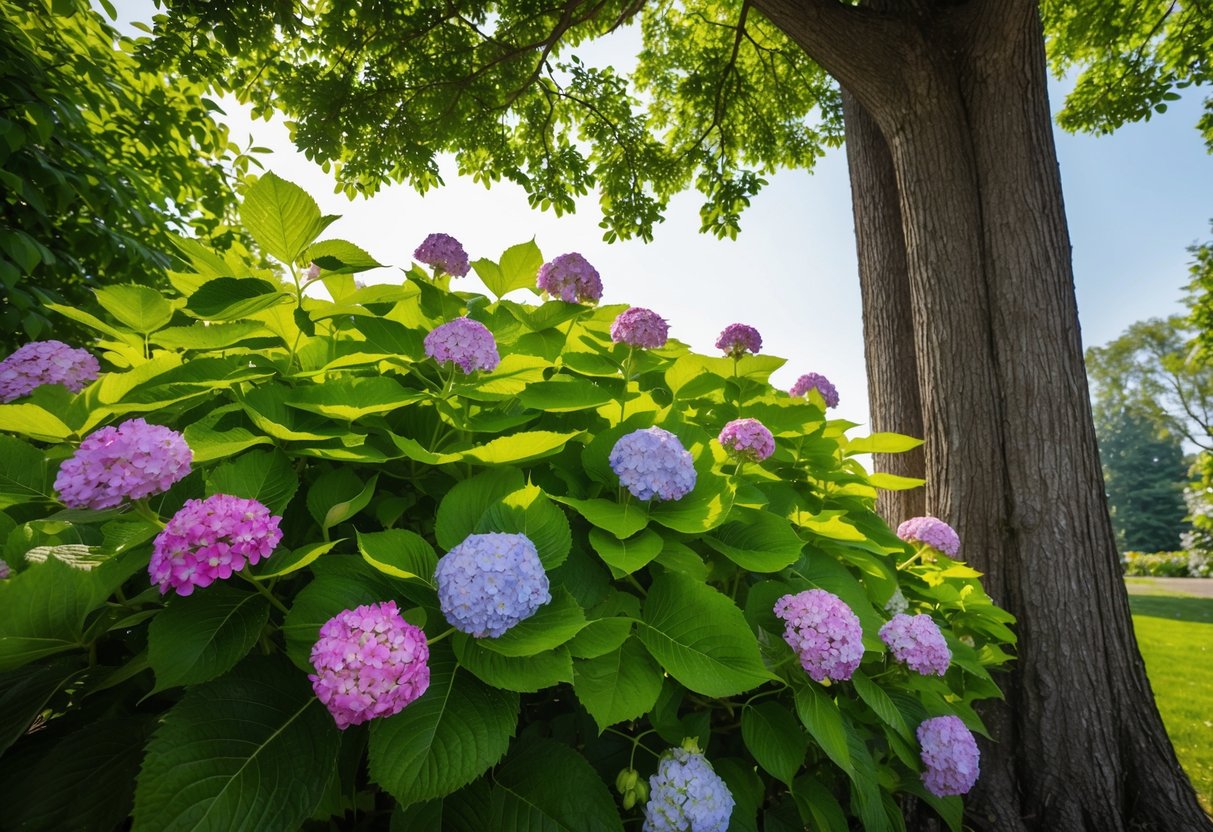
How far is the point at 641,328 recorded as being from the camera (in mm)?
1664

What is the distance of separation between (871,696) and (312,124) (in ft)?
19.4

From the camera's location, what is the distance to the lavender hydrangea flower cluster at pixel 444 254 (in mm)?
1724

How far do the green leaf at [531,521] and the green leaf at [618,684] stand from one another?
8.5 inches

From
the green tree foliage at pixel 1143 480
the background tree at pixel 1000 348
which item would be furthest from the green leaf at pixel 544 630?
the green tree foliage at pixel 1143 480

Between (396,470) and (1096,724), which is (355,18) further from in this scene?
(1096,724)

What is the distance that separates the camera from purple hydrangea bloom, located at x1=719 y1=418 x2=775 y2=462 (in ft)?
4.93

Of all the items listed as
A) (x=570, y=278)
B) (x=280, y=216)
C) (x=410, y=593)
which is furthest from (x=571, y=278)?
(x=410, y=593)

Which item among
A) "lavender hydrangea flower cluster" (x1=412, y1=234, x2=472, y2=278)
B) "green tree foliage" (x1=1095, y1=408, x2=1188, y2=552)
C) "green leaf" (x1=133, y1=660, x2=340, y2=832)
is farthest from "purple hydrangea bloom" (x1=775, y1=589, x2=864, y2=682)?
"green tree foliage" (x1=1095, y1=408, x2=1188, y2=552)

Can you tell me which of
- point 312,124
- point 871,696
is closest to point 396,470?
point 871,696

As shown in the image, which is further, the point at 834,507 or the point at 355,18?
the point at 355,18

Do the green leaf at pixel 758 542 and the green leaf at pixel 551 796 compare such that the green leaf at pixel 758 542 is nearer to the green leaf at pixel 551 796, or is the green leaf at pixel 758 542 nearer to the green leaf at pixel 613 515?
the green leaf at pixel 613 515

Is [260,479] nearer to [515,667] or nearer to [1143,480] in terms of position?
[515,667]

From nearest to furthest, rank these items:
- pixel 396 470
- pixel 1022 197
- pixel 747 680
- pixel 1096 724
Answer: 1. pixel 747 680
2. pixel 396 470
3. pixel 1096 724
4. pixel 1022 197

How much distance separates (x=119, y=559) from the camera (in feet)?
3.08
